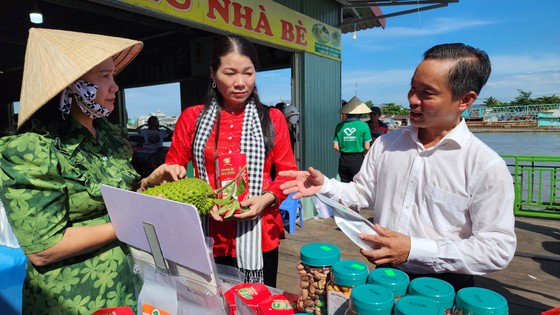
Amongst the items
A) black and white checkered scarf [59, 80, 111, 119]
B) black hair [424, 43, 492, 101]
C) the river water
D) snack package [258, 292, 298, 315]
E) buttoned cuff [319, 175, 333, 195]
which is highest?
black hair [424, 43, 492, 101]

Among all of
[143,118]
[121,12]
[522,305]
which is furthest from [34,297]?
[143,118]

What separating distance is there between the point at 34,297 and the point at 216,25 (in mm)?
3620

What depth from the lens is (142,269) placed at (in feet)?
3.44

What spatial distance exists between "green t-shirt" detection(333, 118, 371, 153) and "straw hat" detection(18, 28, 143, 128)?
16.8ft

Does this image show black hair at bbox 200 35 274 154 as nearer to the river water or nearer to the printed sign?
the printed sign

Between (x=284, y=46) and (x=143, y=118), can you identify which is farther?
(x=143, y=118)

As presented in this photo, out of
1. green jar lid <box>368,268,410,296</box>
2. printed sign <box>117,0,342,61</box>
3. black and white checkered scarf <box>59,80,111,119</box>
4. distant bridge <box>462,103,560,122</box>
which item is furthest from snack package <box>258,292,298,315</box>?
distant bridge <box>462,103,560,122</box>

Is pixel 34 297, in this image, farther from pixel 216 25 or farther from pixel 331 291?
pixel 216 25

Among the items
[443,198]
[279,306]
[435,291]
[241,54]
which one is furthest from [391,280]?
[241,54]

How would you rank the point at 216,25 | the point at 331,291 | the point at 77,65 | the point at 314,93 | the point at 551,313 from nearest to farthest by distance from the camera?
the point at 551,313
the point at 331,291
the point at 77,65
the point at 216,25
the point at 314,93

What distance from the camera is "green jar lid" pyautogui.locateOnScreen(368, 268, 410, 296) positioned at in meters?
0.95

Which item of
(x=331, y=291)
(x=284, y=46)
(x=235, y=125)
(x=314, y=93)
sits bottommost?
(x=331, y=291)

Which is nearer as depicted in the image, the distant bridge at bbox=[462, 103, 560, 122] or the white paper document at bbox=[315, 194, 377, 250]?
the white paper document at bbox=[315, 194, 377, 250]

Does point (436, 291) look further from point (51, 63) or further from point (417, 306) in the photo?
point (51, 63)
